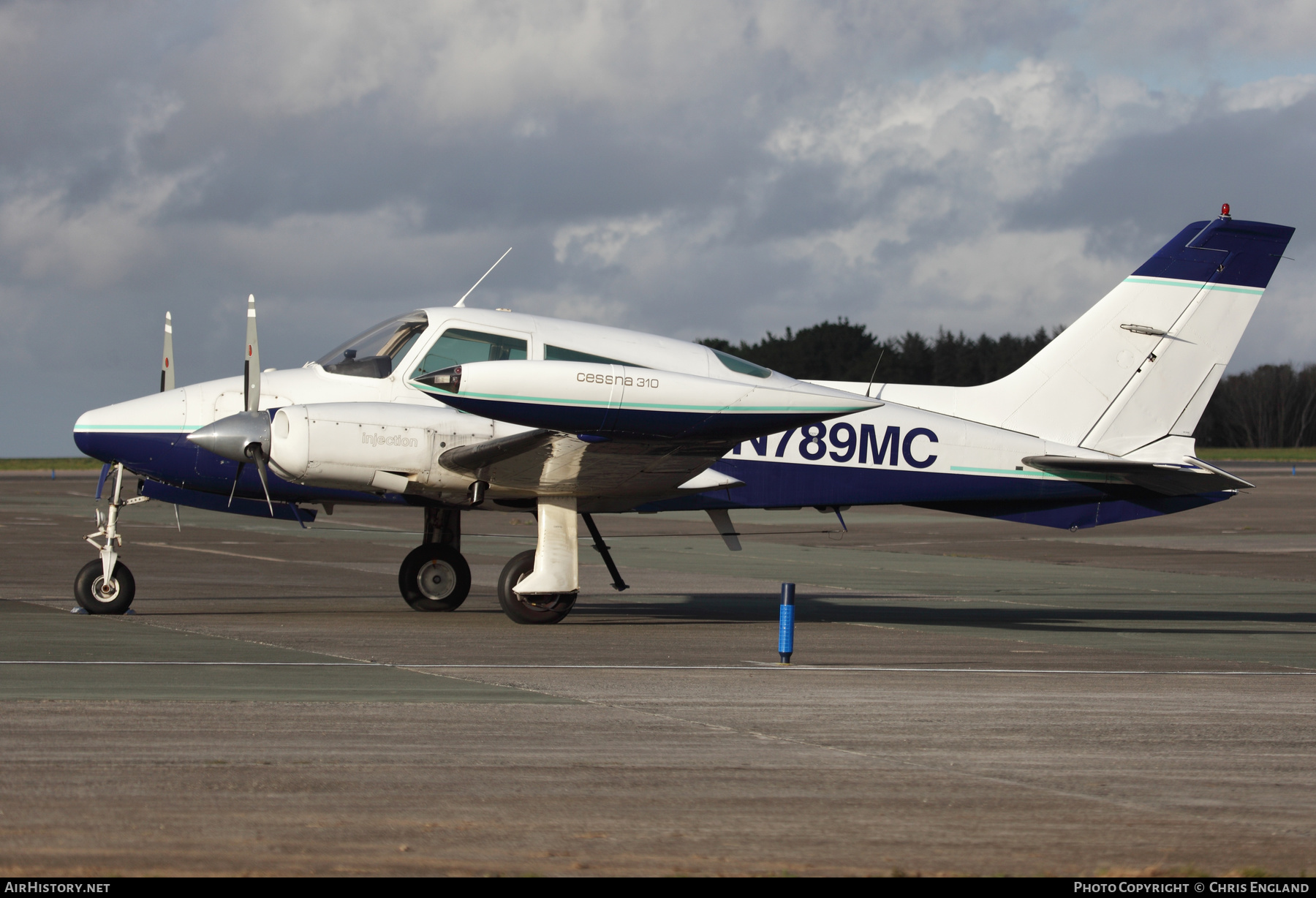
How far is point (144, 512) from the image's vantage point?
4103 centimetres

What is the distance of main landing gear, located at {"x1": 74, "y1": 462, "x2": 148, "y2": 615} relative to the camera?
45.8 ft

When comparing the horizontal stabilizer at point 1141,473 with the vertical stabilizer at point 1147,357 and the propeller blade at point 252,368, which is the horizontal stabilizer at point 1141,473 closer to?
the vertical stabilizer at point 1147,357

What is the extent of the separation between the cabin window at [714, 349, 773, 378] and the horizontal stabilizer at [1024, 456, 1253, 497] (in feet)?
12.2

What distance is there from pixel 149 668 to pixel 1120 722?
23.6 feet

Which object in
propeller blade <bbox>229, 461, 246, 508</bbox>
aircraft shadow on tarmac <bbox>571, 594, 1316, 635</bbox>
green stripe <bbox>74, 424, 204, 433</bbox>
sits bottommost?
aircraft shadow on tarmac <bbox>571, 594, 1316, 635</bbox>

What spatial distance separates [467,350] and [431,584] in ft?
10.4

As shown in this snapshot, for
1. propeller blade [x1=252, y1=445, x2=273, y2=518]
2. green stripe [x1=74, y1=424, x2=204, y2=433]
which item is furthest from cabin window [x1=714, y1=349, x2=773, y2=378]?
green stripe [x1=74, y1=424, x2=204, y2=433]

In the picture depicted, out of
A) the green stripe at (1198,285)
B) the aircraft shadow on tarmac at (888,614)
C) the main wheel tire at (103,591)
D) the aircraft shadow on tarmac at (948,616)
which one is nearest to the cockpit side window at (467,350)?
the aircraft shadow on tarmac at (888,614)

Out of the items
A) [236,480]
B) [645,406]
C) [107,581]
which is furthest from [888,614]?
[107,581]

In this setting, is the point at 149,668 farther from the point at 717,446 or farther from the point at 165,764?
the point at 717,446

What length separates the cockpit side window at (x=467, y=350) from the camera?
13.9 meters

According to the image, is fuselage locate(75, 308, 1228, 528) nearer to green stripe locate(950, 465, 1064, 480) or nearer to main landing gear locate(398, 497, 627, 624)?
green stripe locate(950, 465, 1064, 480)

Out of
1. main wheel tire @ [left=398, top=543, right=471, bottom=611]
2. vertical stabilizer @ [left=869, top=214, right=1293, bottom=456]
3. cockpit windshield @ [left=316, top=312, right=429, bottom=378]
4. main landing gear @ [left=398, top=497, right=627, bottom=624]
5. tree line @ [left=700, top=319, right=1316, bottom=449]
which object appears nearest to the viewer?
main landing gear @ [left=398, top=497, right=627, bottom=624]

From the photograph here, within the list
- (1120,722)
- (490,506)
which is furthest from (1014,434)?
(1120,722)
